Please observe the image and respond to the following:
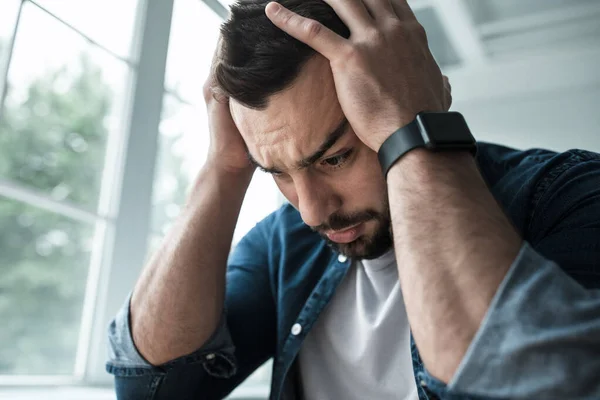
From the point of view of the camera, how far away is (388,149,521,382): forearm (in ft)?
2.13

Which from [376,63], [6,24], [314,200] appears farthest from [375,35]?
[6,24]

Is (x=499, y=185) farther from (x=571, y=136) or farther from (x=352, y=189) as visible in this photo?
(x=571, y=136)

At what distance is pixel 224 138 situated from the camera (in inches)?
50.2

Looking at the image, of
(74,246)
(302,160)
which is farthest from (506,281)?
(74,246)

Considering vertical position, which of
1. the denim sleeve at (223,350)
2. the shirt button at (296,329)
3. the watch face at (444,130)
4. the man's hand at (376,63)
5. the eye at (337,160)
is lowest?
the denim sleeve at (223,350)

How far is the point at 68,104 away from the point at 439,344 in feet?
4.96

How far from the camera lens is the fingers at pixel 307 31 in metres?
0.96

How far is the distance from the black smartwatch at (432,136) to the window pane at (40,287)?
3.98 feet

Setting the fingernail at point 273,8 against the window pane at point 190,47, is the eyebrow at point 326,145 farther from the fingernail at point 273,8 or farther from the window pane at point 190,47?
the window pane at point 190,47

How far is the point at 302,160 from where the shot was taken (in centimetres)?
105

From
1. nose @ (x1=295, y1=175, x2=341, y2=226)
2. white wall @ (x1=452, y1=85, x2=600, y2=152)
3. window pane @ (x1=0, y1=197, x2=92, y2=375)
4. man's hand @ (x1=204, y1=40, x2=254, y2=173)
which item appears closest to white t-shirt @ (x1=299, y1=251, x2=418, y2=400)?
nose @ (x1=295, y1=175, x2=341, y2=226)

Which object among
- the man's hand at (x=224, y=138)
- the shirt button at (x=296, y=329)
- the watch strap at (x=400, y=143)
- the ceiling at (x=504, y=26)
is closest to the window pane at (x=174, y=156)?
the man's hand at (x=224, y=138)

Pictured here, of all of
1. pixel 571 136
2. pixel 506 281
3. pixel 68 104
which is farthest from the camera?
pixel 571 136

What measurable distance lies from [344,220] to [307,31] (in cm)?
36
